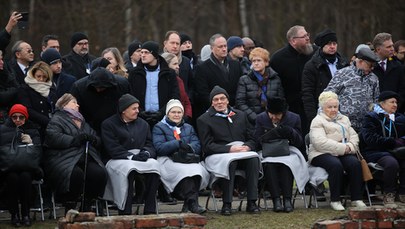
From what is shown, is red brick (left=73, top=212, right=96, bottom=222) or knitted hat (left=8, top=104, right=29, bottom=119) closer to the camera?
red brick (left=73, top=212, right=96, bottom=222)

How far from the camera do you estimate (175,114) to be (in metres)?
13.6

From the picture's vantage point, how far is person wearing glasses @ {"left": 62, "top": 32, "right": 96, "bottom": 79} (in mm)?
15242

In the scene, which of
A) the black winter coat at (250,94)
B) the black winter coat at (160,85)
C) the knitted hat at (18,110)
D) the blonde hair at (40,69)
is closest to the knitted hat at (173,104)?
the black winter coat at (160,85)

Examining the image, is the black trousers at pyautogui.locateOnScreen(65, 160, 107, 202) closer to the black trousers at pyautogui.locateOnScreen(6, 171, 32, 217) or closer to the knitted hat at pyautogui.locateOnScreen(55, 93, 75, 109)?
the black trousers at pyautogui.locateOnScreen(6, 171, 32, 217)

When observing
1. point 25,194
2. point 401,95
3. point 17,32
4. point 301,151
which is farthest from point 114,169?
point 17,32

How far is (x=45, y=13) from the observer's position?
1282 inches

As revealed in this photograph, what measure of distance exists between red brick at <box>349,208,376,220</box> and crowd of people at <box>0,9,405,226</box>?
214 centimetres

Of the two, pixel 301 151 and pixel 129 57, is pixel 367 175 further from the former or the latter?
pixel 129 57

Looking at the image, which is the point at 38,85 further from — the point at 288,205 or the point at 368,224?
the point at 368,224

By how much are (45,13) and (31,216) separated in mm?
19753

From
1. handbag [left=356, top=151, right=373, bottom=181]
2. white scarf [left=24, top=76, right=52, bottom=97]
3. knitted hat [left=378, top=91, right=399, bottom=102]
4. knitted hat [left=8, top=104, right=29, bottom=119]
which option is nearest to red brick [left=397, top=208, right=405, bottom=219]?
handbag [left=356, top=151, right=373, bottom=181]

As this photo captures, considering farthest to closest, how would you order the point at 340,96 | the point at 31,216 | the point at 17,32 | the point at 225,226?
the point at 17,32 < the point at 340,96 < the point at 31,216 < the point at 225,226

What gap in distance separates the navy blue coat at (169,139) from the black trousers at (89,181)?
0.95 m

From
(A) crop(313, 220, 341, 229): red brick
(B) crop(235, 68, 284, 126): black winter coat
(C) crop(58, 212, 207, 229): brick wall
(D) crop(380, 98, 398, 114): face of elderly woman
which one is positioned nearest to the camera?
(C) crop(58, 212, 207, 229): brick wall
